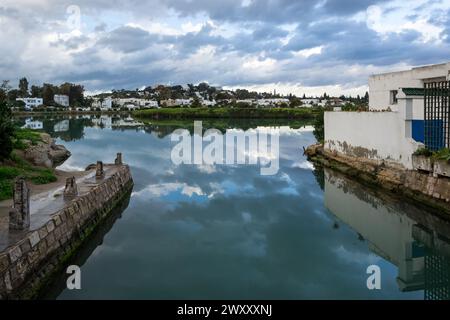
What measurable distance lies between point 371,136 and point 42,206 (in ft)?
46.8

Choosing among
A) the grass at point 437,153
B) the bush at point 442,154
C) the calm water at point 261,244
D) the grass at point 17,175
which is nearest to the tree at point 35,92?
the calm water at point 261,244

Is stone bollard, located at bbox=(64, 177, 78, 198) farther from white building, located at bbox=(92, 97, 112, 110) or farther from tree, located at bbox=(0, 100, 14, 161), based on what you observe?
white building, located at bbox=(92, 97, 112, 110)

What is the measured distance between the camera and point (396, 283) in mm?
9867

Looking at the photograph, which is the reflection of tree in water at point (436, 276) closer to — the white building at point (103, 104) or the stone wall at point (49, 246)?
the stone wall at point (49, 246)

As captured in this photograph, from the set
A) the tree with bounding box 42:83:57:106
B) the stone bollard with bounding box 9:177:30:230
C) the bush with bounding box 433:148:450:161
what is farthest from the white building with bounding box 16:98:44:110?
the stone bollard with bounding box 9:177:30:230

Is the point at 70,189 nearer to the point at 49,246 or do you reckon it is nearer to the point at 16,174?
the point at 49,246

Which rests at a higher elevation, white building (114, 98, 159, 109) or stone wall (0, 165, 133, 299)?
white building (114, 98, 159, 109)

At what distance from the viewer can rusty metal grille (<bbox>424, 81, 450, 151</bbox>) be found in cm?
1520

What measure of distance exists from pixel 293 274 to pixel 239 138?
33.1 metres

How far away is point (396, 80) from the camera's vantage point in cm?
2373

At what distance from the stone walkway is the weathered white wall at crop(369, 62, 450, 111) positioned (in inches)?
514

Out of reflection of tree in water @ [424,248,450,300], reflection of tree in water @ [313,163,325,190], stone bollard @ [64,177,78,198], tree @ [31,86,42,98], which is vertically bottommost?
reflection of tree in water @ [424,248,450,300]
